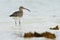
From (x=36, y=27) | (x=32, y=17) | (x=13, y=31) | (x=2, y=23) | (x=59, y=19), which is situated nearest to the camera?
(x=13, y=31)

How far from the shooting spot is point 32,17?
37.4ft

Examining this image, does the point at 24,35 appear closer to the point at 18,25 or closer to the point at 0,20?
the point at 18,25

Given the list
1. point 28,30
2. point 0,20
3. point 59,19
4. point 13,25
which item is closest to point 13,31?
point 28,30

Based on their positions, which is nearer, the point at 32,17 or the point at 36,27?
the point at 36,27

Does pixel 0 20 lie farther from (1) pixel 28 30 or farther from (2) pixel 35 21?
(1) pixel 28 30

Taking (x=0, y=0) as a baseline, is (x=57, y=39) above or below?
below

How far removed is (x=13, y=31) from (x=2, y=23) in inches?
51.8

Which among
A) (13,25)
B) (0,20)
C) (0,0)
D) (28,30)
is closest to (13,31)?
(28,30)

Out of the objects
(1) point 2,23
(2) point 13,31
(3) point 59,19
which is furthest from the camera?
(3) point 59,19

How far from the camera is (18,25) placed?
9.62 meters

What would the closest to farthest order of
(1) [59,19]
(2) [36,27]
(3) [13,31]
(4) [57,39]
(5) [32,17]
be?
(4) [57,39] < (3) [13,31] < (2) [36,27] < (1) [59,19] < (5) [32,17]

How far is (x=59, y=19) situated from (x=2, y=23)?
200 cm

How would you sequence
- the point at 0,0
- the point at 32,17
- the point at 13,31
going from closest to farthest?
the point at 13,31 < the point at 32,17 < the point at 0,0

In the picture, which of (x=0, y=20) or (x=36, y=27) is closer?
(x=36, y=27)
